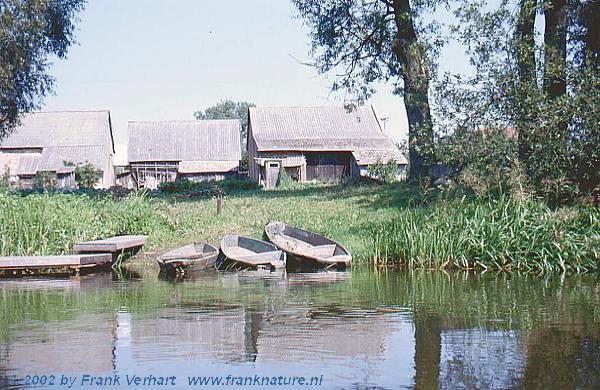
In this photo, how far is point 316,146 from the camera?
46.0 m

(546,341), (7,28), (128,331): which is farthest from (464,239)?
(7,28)

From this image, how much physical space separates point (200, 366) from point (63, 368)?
1298 mm

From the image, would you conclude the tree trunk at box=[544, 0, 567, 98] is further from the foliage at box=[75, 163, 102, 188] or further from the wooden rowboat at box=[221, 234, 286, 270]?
the foliage at box=[75, 163, 102, 188]

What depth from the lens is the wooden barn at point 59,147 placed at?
5466 centimetres

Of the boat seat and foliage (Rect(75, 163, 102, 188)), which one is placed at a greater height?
foliage (Rect(75, 163, 102, 188))

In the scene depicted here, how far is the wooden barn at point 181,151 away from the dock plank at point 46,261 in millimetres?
36127

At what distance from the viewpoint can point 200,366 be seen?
7855 mm

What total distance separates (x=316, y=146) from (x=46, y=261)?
30.9 meters

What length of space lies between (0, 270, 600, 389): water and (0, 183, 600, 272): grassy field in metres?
1.06

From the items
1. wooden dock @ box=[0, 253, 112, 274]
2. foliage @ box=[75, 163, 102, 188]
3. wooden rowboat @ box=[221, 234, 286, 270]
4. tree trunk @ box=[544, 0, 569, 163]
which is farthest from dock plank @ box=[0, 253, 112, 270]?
foliage @ box=[75, 163, 102, 188]

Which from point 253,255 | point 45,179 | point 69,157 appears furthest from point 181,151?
point 253,255

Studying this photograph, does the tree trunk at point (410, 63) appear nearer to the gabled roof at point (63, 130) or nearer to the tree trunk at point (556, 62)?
the tree trunk at point (556, 62)

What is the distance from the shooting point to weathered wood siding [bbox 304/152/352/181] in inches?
1817

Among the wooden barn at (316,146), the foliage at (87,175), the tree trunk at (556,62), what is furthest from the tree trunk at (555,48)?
the foliage at (87,175)
